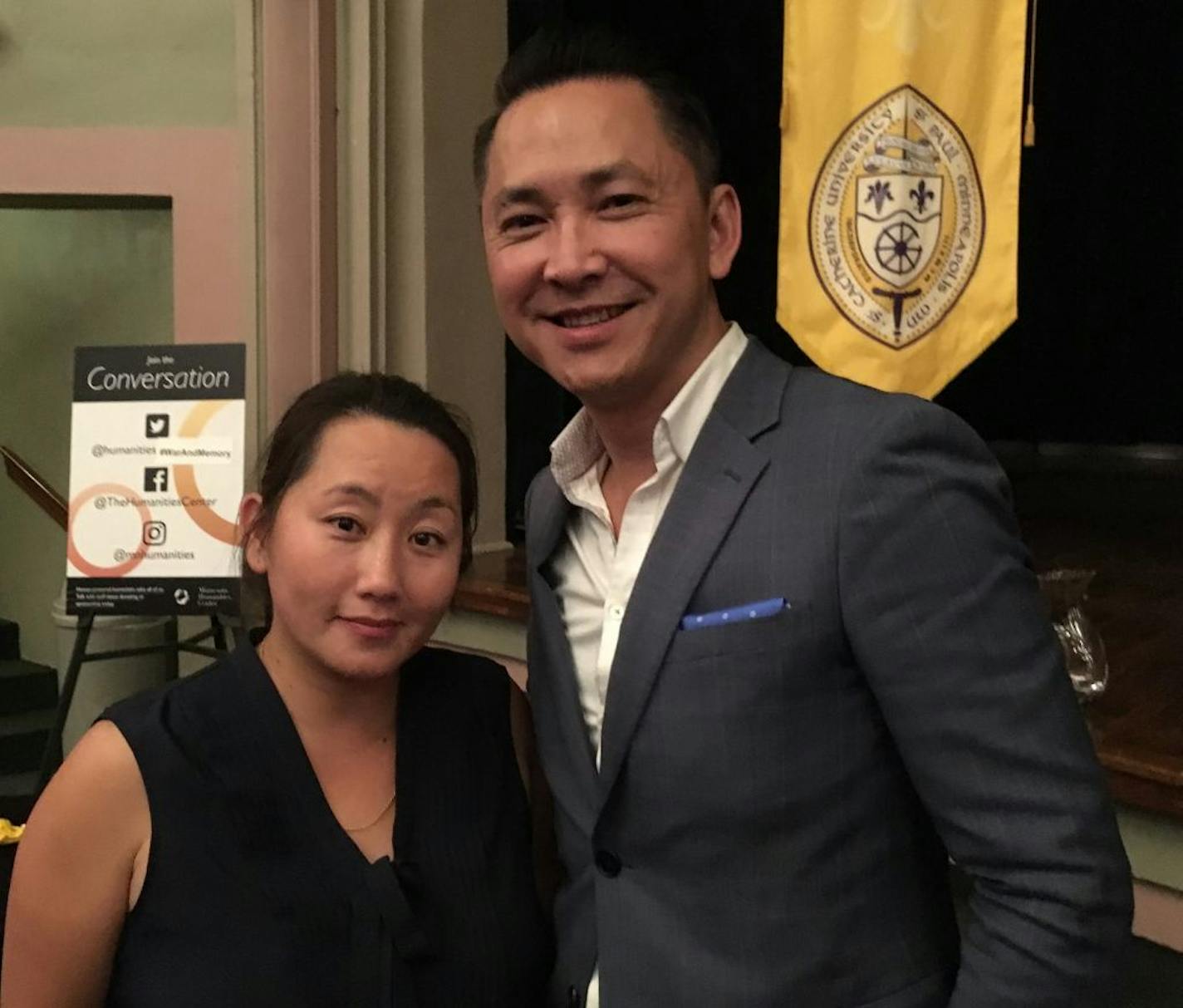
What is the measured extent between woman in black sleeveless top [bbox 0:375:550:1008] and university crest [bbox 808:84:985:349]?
128 centimetres

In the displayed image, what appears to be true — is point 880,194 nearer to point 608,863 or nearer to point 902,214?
point 902,214

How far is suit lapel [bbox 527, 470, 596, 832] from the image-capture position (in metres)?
1.12

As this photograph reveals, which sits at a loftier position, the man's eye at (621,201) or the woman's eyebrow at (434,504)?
the man's eye at (621,201)

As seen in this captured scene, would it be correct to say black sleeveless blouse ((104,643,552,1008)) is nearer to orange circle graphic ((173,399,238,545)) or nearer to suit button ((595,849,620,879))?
suit button ((595,849,620,879))

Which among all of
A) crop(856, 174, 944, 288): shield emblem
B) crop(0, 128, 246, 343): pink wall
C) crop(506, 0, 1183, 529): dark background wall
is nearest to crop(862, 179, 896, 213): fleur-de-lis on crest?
crop(856, 174, 944, 288): shield emblem

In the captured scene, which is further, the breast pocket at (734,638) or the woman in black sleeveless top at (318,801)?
the woman in black sleeveless top at (318,801)

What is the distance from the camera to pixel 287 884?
42.2 inches

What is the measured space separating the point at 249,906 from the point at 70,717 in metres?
3.01

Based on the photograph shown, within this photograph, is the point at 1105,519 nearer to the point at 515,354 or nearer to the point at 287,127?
the point at 515,354

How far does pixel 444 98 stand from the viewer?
297 centimetres

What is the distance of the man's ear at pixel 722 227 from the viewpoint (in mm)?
1165

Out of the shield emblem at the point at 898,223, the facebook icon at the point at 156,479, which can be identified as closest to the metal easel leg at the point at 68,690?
the facebook icon at the point at 156,479

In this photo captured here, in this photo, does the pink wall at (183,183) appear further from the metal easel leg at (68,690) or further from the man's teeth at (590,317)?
the man's teeth at (590,317)

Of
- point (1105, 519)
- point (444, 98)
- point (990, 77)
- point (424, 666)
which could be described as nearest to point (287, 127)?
point (444, 98)
